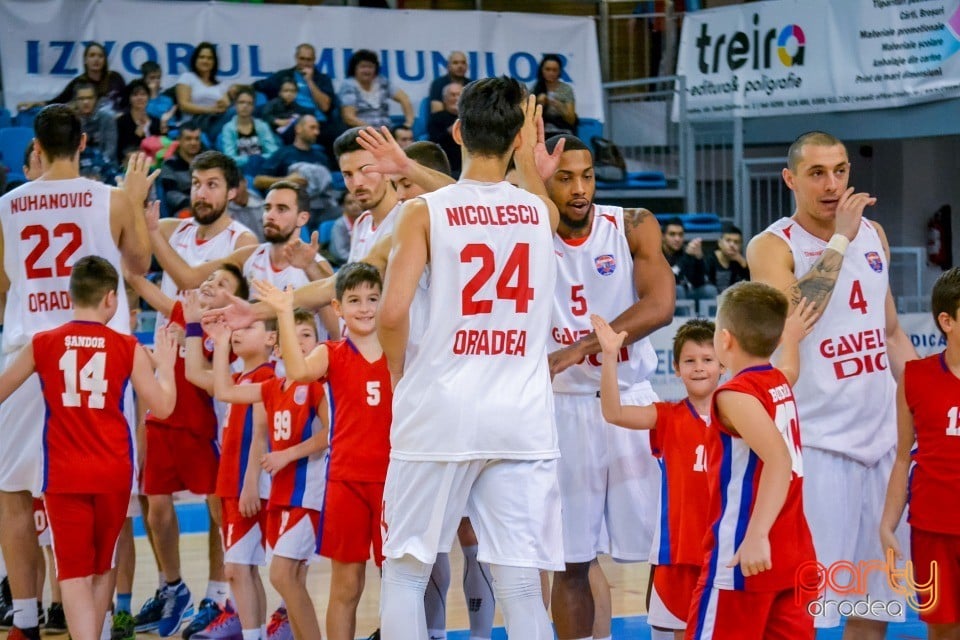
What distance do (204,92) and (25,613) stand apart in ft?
27.6

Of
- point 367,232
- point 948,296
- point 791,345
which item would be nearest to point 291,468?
point 367,232

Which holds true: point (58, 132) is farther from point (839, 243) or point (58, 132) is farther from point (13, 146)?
point (13, 146)

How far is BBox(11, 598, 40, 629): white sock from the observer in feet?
20.9

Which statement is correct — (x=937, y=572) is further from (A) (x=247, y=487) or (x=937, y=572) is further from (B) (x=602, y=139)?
(B) (x=602, y=139)

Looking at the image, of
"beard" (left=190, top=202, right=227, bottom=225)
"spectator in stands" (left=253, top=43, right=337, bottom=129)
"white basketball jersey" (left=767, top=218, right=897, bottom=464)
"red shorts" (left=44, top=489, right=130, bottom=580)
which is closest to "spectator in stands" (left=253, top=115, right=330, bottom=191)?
"spectator in stands" (left=253, top=43, right=337, bottom=129)

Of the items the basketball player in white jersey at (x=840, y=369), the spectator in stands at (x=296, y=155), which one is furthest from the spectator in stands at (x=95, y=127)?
the basketball player in white jersey at (x=840, y=369)

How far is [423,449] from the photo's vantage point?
443cm

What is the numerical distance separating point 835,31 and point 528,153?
35.7 feet

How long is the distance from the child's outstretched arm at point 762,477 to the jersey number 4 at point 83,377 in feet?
9.82

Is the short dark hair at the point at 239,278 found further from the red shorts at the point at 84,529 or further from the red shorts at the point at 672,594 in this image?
the red shorts at the point at 672,594

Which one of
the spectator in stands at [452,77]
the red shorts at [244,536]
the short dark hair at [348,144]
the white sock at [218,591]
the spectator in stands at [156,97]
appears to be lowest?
the white sock at [218,591]

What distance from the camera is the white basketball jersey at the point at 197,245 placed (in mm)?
7527

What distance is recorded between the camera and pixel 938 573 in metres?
5.09

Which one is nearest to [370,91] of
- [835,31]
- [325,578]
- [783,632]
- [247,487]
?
[835,31]
